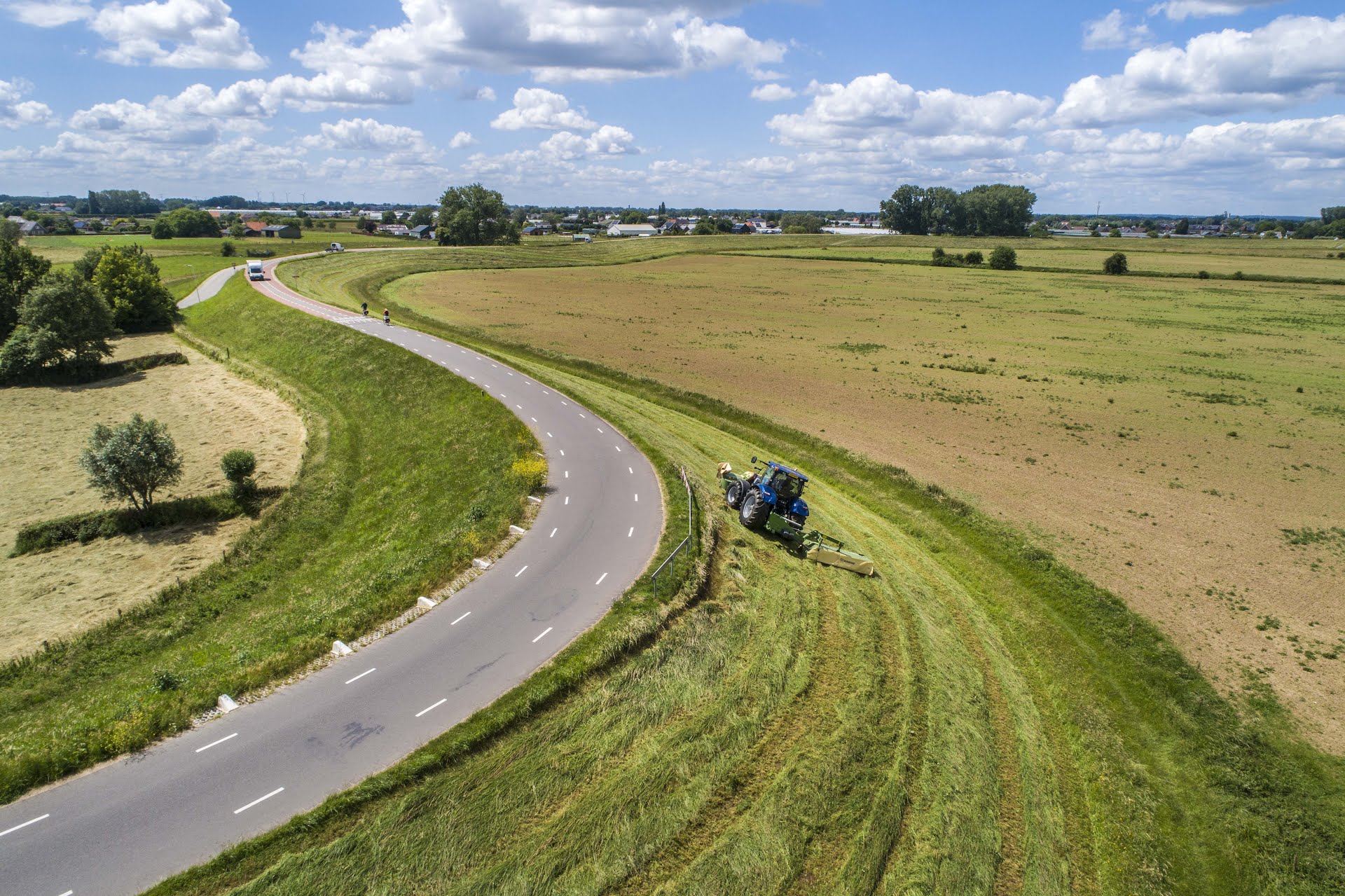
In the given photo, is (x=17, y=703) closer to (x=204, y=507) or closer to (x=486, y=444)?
(x=204, y=507)

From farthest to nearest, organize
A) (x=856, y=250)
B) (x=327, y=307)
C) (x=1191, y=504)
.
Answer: (x=856, y=250)
(x=327, y=307)
(x=1191, y=504)

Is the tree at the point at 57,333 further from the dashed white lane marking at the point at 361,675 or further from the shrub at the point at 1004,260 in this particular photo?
the shrub at the point at 1004,260

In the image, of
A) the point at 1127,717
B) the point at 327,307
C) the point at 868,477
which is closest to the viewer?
the point at 1127,717

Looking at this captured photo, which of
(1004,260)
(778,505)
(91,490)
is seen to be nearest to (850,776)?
(778,505)

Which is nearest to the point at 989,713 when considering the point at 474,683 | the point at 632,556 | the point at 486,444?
the point at 632,556

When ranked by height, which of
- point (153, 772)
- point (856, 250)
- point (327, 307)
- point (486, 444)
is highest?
point (856, 250)

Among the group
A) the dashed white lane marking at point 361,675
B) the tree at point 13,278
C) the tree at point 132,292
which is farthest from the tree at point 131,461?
the tree at point 132,292
